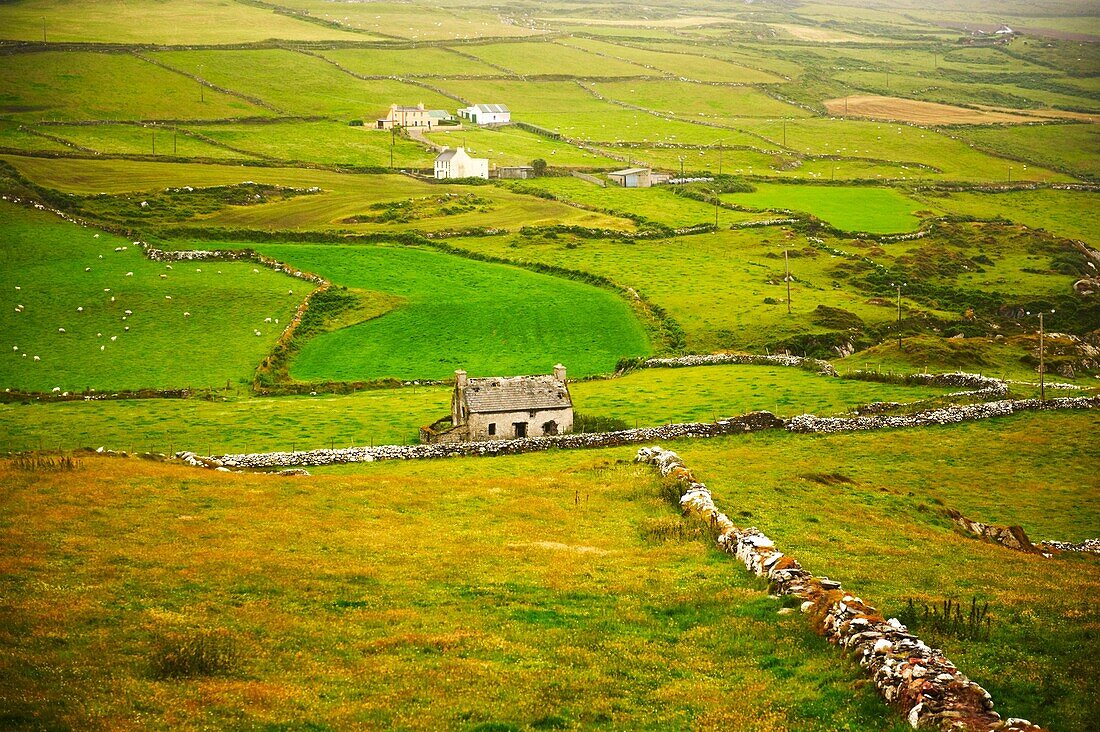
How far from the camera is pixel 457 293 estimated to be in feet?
301

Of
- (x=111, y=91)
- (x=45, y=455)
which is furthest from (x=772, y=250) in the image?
(x=111, y=91)

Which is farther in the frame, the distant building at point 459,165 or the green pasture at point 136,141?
the distant building at point 459,165

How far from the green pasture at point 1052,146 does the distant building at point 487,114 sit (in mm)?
88826

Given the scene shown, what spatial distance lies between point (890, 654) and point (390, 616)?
10295 millimetres

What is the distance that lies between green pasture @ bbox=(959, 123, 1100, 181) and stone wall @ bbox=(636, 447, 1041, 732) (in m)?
170

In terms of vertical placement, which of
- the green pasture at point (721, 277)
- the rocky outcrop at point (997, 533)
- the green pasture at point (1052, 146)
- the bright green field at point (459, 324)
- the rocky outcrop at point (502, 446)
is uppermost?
the green pasture at point (1052, 146)

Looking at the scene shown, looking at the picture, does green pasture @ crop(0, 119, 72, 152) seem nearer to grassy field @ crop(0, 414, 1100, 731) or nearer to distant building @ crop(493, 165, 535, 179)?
distant building @ crop(493, 165, 535, 179)

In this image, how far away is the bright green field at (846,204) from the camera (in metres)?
132

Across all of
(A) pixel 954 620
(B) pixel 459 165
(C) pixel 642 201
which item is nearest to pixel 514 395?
(A) pixel 954 620

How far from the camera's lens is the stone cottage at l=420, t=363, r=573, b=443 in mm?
51750

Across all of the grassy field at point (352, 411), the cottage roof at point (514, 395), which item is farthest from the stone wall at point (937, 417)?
the cottage roof at point (514, 395)

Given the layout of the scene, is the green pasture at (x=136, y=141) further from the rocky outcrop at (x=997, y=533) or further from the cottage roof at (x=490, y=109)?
the rocky outcrop at (x=997, y=533)

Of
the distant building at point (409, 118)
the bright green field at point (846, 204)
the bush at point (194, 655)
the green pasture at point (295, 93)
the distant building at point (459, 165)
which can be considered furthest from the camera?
the green pasture at point (295, 93)

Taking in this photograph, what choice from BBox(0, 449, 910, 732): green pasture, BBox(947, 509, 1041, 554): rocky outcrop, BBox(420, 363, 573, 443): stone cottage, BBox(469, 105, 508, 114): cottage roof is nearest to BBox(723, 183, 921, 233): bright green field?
BBox(469, 105, 508, 114): cottage roof
